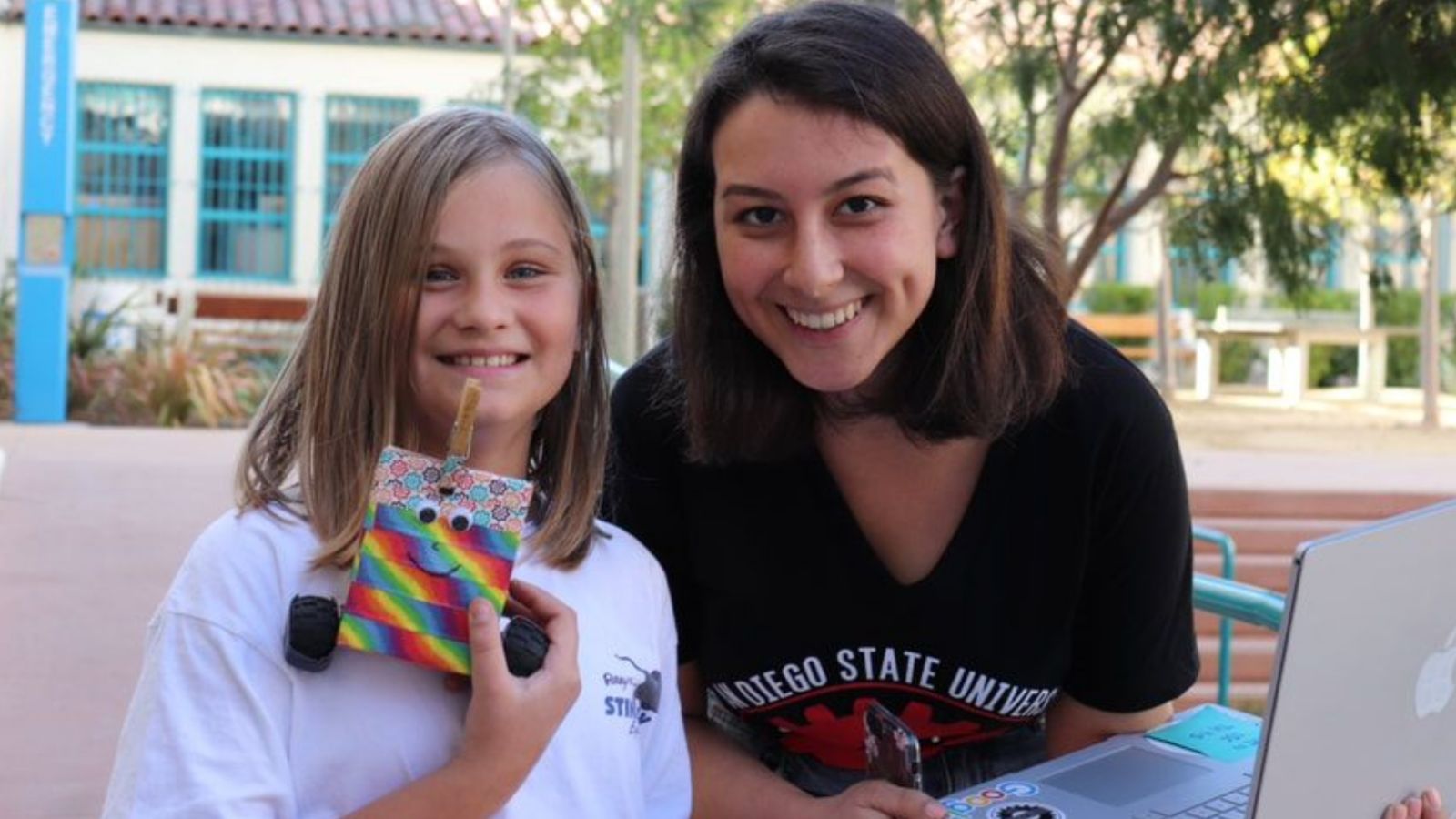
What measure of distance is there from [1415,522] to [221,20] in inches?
728

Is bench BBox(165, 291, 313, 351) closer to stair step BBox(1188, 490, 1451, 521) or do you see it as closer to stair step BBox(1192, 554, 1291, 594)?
stair step BBox(1188, 490, 1451, 521)

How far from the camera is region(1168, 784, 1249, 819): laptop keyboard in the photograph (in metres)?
1.93

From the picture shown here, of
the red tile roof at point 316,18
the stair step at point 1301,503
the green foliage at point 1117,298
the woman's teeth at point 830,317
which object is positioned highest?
the red tile roof at point 316,18

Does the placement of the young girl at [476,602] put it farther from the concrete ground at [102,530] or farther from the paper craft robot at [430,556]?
the concrete ground at [102,530]

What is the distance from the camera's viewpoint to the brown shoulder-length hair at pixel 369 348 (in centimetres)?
189

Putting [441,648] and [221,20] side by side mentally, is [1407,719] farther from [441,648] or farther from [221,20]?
[221,20]

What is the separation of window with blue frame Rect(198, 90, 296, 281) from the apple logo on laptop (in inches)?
721

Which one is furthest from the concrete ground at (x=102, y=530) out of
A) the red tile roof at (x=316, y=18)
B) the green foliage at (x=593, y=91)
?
the red tile roof at (x=316, y=18)

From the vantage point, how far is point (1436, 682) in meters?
1.75

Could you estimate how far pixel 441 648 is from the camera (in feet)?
5.64

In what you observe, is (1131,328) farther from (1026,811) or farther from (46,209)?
(1026,811)

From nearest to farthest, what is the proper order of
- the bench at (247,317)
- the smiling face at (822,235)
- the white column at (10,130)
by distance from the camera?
the smiling face at (822,235), the bench at (247,317), the white column at (10,130)

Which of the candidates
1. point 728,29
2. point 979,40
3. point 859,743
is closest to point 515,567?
point 859,743

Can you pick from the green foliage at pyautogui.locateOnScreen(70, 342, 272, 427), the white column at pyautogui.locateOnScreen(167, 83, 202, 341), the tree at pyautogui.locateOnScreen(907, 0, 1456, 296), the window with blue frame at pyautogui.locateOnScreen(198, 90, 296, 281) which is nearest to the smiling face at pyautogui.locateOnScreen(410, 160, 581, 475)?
the tree at pyautogui.locateOnScreen(907, 0, 1456, 296)
